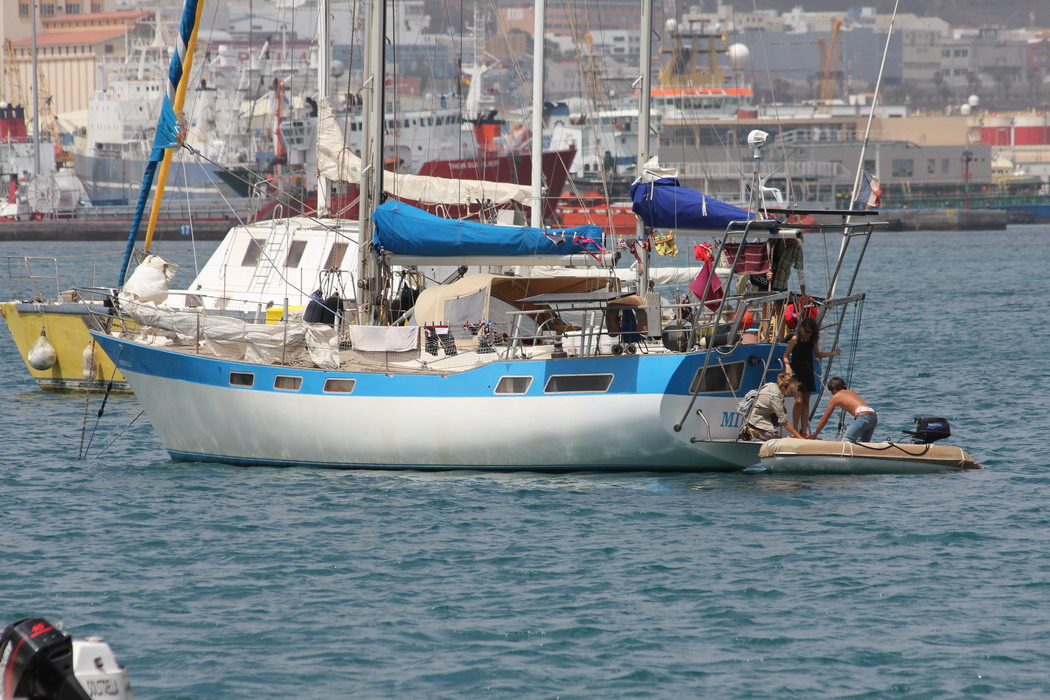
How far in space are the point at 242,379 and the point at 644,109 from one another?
23.1ft

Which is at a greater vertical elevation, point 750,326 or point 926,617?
point 750,326

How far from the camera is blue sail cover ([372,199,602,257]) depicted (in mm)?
20047

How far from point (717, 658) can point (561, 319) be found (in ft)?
30.6

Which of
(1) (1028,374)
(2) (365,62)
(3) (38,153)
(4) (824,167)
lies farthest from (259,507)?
(4) (824,167)

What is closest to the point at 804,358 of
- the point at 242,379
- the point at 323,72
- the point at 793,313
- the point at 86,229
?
the point at 793,313

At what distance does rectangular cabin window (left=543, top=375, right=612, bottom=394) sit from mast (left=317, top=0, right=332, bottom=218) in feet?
44.9

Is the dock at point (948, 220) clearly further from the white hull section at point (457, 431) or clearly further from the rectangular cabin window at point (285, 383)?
the rectangular cabin window at point (285, 383)

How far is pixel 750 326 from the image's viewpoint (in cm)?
2017

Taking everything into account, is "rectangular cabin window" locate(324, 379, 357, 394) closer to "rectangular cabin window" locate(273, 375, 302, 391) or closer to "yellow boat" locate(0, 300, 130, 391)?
"rectangular cabin window" locate(273, 375, 302, 391)

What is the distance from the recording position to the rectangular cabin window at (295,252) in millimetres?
31344

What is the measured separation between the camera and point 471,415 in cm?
1922

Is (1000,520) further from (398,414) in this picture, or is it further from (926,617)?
(398,414)

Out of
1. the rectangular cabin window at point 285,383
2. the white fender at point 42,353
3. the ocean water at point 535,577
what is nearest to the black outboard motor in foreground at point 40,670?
the ocean water at point 535,577

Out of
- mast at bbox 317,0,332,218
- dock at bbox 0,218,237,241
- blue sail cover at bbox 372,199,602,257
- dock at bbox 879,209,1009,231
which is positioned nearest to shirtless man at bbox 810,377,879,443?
blue sail cover at bbox 372,199,602,257
